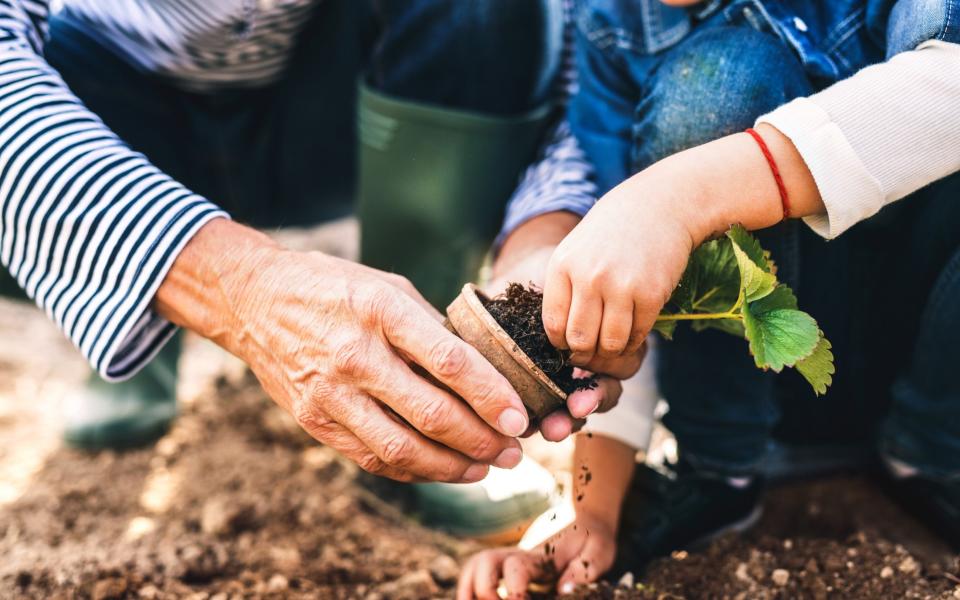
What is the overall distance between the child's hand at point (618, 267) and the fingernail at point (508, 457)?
0.23 m

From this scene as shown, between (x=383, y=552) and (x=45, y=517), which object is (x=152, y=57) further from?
(x=383, y=552)

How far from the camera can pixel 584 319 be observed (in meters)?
1.17

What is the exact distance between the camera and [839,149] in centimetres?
118

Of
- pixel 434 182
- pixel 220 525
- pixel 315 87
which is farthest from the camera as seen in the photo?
pixel 315 87

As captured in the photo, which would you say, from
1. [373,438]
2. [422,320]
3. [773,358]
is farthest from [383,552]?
[773,358]

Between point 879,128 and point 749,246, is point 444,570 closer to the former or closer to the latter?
point 749,246

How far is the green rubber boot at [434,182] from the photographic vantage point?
2.03 m

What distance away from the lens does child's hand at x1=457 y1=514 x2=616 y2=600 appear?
1442 millimetres

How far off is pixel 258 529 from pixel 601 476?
0.83 m

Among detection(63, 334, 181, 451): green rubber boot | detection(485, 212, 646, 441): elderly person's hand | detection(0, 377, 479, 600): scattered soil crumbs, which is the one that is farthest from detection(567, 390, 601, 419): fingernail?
detection(63, 334, 181, 451): green rubber boot

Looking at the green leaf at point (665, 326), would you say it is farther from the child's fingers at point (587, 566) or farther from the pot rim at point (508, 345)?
the child's fingers at point (587, 566)

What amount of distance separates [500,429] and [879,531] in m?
1.04

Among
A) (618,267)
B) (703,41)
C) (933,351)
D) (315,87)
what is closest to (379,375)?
(618,267)

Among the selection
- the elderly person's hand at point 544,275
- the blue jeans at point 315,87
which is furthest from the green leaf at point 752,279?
the blue jeans at point 315,87
